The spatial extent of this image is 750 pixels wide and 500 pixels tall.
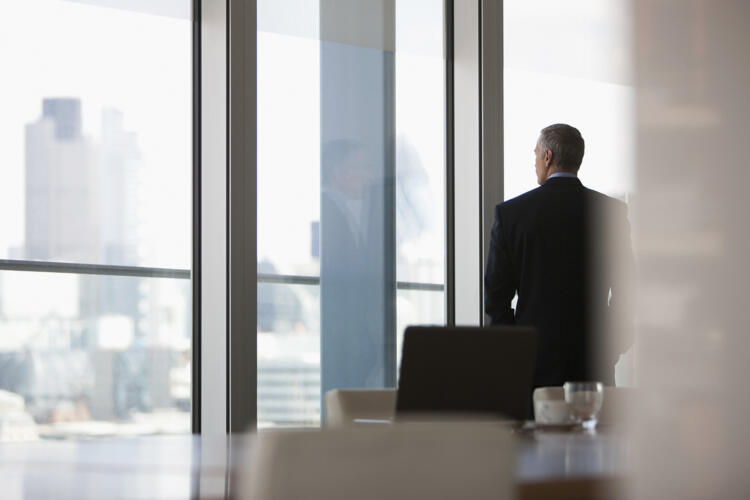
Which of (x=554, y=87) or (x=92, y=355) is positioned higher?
(x=554, y=87)

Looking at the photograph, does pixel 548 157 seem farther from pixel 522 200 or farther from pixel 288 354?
pixel 288 354

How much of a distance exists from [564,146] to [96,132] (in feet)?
6.00

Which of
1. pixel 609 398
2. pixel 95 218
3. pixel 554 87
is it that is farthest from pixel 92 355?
pixel 554 87

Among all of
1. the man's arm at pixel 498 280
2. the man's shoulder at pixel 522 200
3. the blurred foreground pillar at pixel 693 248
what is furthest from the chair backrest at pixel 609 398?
the blurred foreground pillar at pixel 693 248

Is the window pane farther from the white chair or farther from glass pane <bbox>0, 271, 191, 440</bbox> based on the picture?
the white chair

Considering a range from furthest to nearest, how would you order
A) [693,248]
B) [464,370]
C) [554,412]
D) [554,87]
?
[554,87], [554,412], [464,370], [693,248]

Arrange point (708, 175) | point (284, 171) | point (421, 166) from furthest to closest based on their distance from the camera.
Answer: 1. point (421, 166)
2. point (284, 171)
3. point (708, 175)

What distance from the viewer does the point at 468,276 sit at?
15.2 feet

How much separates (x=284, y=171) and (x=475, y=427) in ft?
10.4

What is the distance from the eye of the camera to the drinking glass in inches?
87.7

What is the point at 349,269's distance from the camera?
4.33m

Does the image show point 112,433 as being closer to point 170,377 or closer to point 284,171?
point 170,377

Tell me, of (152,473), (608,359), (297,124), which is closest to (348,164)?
(297,124)

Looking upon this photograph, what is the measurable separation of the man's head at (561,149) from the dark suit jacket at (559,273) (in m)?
0.05
